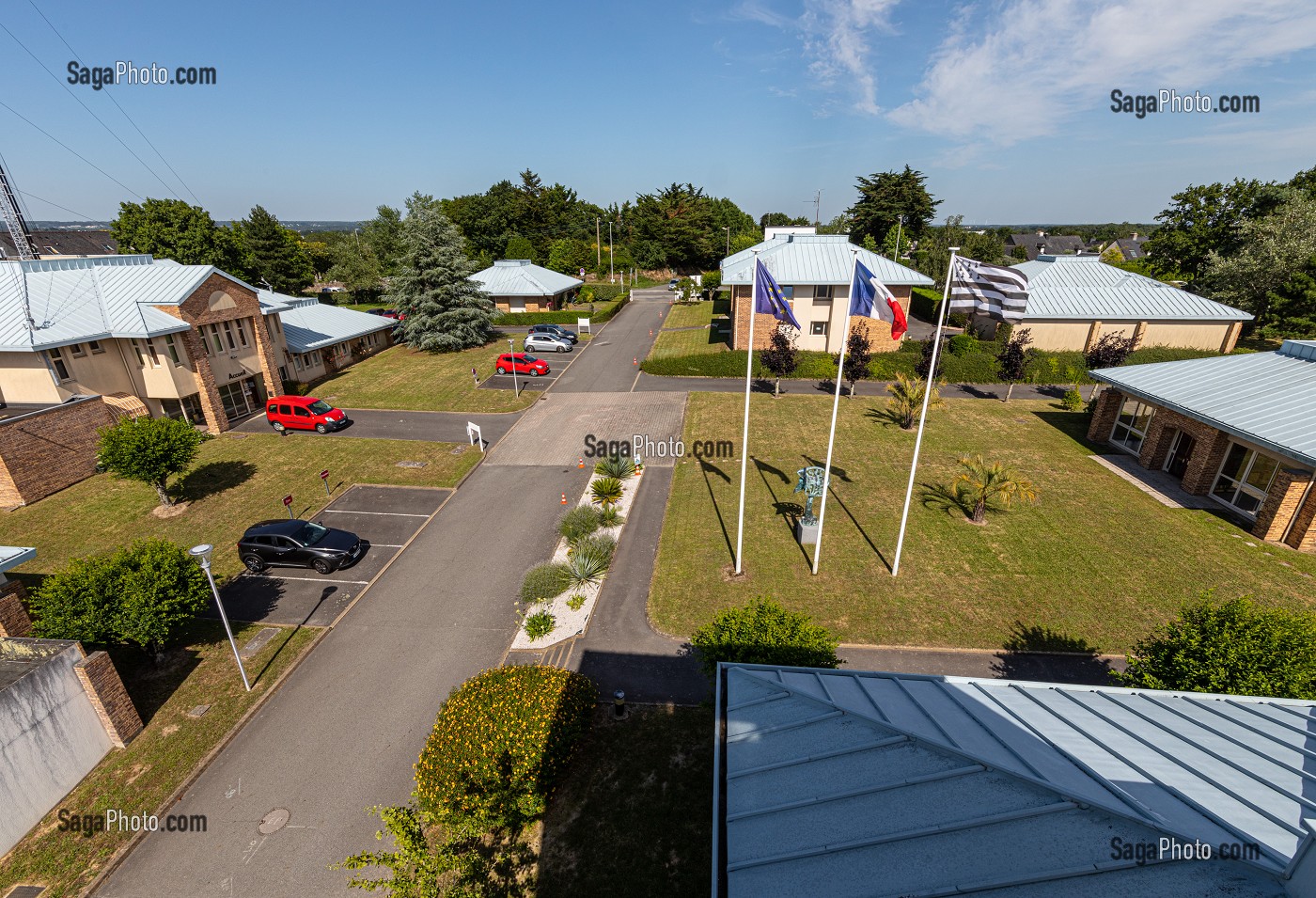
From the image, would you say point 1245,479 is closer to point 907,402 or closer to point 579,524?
point 907,402

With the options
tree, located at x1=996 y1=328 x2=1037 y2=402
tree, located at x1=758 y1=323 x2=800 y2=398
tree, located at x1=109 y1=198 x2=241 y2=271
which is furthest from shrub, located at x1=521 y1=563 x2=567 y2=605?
tree, located at x1=109 y1=198 x2=241 y2=271

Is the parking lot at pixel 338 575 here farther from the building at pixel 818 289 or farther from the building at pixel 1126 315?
the building at pixel 1126 315

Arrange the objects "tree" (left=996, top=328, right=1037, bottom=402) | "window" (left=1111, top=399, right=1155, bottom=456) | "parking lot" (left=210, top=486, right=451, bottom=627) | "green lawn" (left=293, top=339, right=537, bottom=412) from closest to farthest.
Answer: "parking lot" (left=210, top=486, right=451, bottom=627) < "window" (left=1111, top=399, right=1155, bottom=456) < "tree" (left=996, top=328, right=1037, bottom=402) < "green lawn" (left=293, top=339, right=537, bottom=412)

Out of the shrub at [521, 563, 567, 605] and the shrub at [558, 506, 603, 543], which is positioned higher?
the shrub at [558, 506, 603, 543]

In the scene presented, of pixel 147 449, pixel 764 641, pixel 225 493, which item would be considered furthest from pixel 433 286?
pixel 764 641

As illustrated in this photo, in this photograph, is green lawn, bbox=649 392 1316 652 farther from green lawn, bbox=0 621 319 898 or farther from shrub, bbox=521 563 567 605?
green lawn, bbox=0 621 319 898
